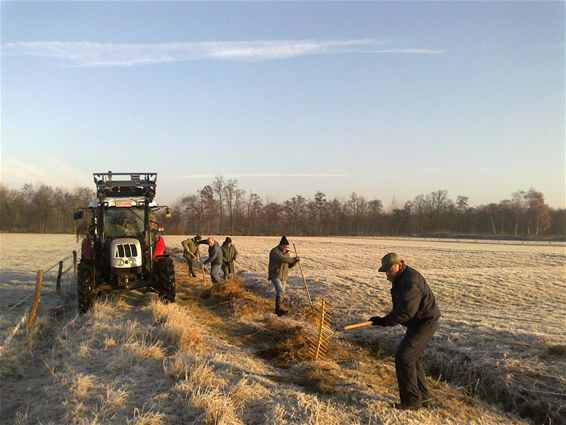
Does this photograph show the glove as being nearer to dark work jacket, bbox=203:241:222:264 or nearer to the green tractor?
the green tractor

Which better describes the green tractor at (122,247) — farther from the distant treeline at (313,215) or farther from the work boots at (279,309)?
the distant treeline at (313,215)

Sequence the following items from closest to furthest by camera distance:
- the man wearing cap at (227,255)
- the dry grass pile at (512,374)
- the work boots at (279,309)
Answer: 1. the dry grass pile at (512,374)
2. the work boots at (279,309)
3. the man wearing cap at (227,255)

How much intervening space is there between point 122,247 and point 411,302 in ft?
24.2

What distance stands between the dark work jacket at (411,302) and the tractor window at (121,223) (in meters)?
7.87

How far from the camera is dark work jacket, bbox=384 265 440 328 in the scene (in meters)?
5.34

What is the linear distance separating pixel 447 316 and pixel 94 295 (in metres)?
8.77

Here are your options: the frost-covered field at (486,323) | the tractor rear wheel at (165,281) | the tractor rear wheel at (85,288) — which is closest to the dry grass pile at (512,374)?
the frost-covered field at (486,323)

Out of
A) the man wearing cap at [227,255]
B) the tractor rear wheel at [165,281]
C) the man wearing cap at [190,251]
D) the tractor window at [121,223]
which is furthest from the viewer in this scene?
the man wearing cap at [190,251]

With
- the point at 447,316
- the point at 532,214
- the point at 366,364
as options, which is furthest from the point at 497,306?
the point at 532,214

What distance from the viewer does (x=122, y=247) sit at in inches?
408

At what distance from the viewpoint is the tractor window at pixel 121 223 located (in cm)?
1134

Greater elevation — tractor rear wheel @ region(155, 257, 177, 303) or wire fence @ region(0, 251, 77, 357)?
tractor rear wheel @ region(155, 257, 177, 303)

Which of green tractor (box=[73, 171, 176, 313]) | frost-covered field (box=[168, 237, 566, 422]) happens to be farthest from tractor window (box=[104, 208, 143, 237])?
frost-covered field (box=[168, 237, 566, 422])

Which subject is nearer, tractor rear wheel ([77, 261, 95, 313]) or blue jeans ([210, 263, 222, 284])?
tractor rear wheel ([77, 261, 95, 313])
